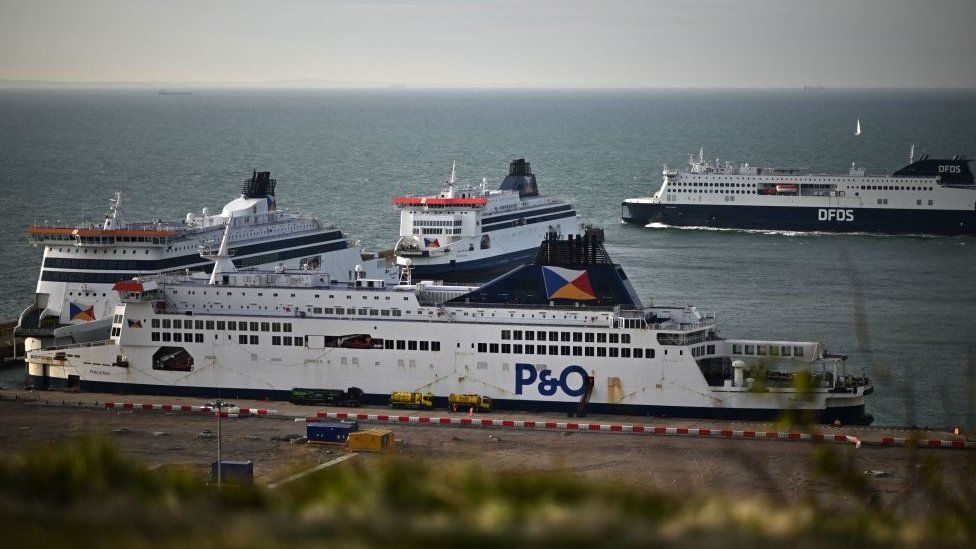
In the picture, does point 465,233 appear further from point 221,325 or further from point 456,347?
point 456,347

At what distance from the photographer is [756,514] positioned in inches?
851

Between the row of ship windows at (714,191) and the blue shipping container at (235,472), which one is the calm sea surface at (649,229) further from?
the blue shipping container at (235,472)

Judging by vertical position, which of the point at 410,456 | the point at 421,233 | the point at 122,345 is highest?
the point at 421,233

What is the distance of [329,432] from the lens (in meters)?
42.8

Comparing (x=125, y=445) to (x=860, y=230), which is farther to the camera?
(x=860, y=230)

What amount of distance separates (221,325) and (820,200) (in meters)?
58.2

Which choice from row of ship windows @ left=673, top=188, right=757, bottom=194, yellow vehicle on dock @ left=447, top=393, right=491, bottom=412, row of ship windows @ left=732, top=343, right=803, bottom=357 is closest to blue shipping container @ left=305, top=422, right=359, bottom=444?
yellow vehicle on dock @ left=447, top=393, right=491, bottom=412

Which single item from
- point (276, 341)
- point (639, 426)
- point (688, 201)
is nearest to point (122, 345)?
point (276, 341)

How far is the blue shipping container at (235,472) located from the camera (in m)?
37.5

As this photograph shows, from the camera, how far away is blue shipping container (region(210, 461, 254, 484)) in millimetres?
37500

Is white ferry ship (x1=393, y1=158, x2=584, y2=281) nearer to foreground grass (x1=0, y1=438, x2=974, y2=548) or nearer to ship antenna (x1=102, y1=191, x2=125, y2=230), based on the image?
ship antenna (x1=102, y1=191, x2=125, y2=230)

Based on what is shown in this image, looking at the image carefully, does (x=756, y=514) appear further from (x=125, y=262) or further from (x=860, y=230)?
(x=860, y=230)

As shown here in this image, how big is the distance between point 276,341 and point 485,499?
26.6 metres

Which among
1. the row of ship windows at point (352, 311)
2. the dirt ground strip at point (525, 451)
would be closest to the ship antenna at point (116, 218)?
the dirt ground strip at point (525, 451)
